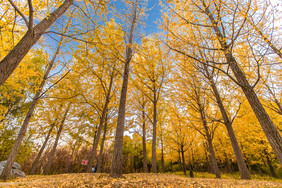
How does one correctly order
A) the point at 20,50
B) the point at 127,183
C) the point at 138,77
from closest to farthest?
the point at 20,50 < the point at 127,183 < the point at 138,77

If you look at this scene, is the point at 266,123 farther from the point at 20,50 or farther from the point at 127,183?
the point at 20,50

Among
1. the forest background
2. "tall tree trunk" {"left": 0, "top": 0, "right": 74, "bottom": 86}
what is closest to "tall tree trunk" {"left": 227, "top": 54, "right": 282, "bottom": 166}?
A: the forest background

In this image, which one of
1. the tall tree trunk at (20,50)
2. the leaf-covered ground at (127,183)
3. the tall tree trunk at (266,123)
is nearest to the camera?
the tall tree trunk at (20,50)

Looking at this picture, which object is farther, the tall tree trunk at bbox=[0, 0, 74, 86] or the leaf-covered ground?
the leaf-covered ground

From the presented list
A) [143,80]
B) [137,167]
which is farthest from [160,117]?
[137,167]

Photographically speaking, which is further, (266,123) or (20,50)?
(266,123)

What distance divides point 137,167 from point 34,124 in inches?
609

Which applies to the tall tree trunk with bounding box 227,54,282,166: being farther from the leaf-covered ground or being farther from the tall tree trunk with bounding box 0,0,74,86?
the tall tree trunk with bounding box 0,0,74,86

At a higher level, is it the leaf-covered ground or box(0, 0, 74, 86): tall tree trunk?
box(0, 0, 74, 86): tall tree trunk

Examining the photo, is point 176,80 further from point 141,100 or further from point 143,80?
point 141,100

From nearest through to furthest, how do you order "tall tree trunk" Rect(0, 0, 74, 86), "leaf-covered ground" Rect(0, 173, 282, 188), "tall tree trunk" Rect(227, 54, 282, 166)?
"tall tree trunk" Rect(0, 0, 74, 86) < "tall tree trunk" Rect(227, 54, 282, 166) < "leaf-covered ground" Rect(0, 173, 282, 188)

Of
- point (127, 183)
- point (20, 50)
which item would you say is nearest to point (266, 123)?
point (127, 183)

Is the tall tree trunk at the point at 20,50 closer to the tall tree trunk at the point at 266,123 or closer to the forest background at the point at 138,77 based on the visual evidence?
the forest background at the point at 138,77

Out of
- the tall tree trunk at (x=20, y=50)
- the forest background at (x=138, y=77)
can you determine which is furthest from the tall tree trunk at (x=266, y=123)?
the tall tree trunk at (x=20, y=50)
